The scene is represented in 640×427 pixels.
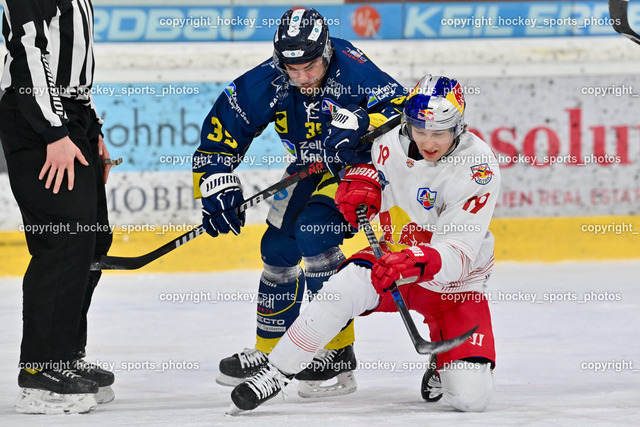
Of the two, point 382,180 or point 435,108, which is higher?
point 435,108

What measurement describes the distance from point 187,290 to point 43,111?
229 cm

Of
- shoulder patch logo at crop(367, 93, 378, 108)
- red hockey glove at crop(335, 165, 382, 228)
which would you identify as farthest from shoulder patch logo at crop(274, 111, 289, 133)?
red hockey glove at crop(335, 165, 382, 228)

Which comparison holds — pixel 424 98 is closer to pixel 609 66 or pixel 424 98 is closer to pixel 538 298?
pixel 538 298

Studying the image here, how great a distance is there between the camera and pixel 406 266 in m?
2.56

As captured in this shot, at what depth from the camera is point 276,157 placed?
18.7ft

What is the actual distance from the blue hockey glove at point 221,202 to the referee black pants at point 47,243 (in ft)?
1.51

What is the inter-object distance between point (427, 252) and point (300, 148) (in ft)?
2.71

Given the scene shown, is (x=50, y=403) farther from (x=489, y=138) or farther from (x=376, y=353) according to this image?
(x=489, y=138)

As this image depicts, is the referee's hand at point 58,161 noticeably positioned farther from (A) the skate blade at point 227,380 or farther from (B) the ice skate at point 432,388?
(B) the ice skate at point 432,388

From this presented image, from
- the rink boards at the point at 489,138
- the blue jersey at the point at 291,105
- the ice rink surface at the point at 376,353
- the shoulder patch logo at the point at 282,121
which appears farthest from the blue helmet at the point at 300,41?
the rink boards at the point at 489,138

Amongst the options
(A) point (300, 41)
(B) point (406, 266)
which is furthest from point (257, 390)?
(A) point (300, 41)

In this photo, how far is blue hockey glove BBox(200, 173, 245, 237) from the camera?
3.21 metres

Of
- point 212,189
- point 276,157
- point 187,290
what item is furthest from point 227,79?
point 212,189

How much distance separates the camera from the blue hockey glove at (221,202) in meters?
3.21
